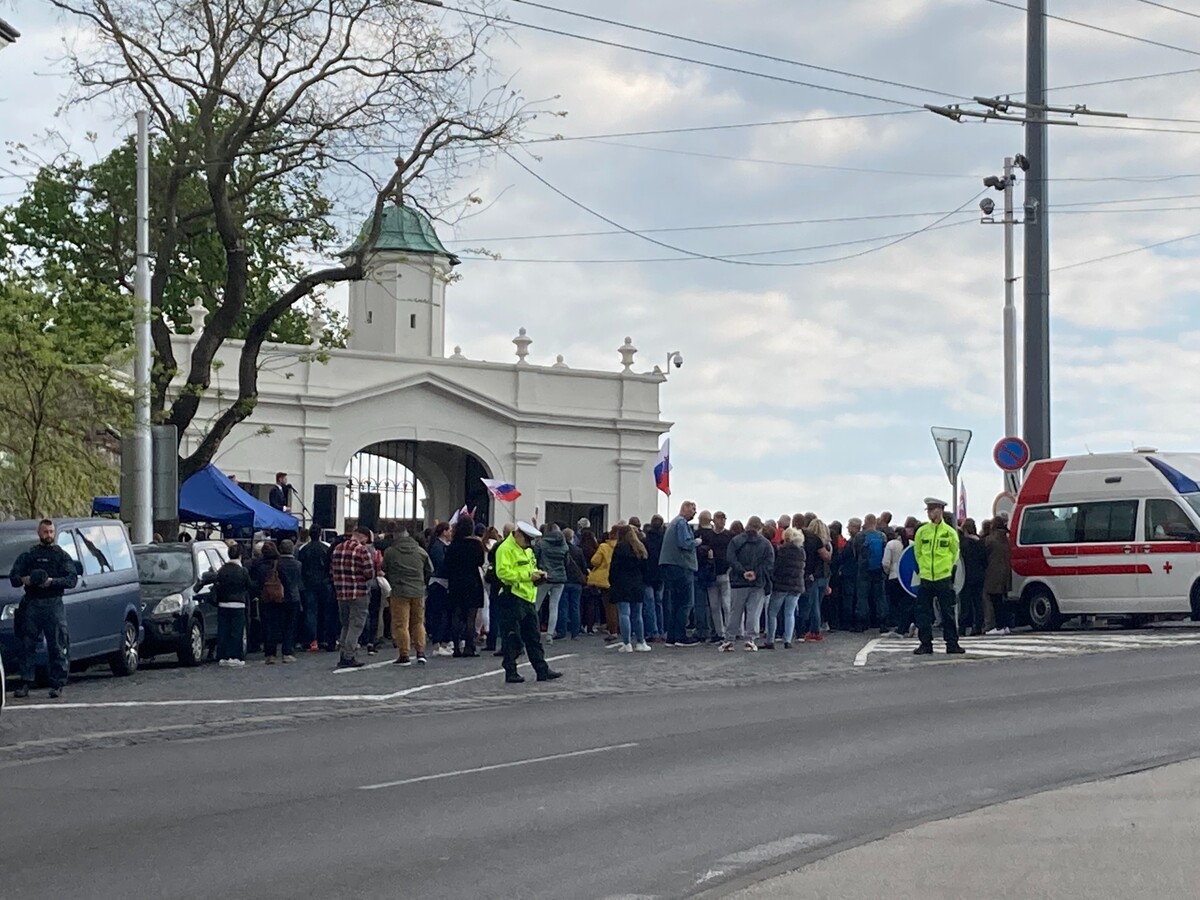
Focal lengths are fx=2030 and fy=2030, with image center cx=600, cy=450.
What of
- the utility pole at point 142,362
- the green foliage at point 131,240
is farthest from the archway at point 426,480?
the utility pole at point 142,362

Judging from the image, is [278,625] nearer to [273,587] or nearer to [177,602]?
[273,587]

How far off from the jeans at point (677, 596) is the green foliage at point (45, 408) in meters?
9.84

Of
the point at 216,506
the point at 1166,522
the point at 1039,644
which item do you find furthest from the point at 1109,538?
the point at 216,506

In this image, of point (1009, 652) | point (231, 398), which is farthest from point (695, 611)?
point (231, 398)

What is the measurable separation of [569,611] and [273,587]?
5926mm

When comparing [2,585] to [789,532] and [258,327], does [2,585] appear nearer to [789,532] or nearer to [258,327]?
[789,532]

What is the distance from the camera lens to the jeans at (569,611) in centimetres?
3028

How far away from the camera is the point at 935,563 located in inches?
936

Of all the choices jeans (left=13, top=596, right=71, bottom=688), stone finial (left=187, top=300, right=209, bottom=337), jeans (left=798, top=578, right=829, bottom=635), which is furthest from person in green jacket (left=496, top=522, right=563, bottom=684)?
stone finial (left=187, top=300, right=209, bottom=337)

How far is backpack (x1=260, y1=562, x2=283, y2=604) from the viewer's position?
25859 mm

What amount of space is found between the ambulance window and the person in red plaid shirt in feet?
37.9

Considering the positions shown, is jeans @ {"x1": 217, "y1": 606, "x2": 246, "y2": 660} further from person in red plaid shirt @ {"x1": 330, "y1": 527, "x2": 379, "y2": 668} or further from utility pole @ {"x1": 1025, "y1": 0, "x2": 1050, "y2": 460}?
utility pole @ {"x1": 1025, "y1": 0, "x2": 1050, "y2": 460}

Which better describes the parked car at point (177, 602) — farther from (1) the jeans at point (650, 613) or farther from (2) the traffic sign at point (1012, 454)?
(2) the traffic sign at point (1012, 454)

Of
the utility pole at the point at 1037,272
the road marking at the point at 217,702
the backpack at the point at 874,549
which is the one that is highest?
the utility pole at the point at 1037,272
